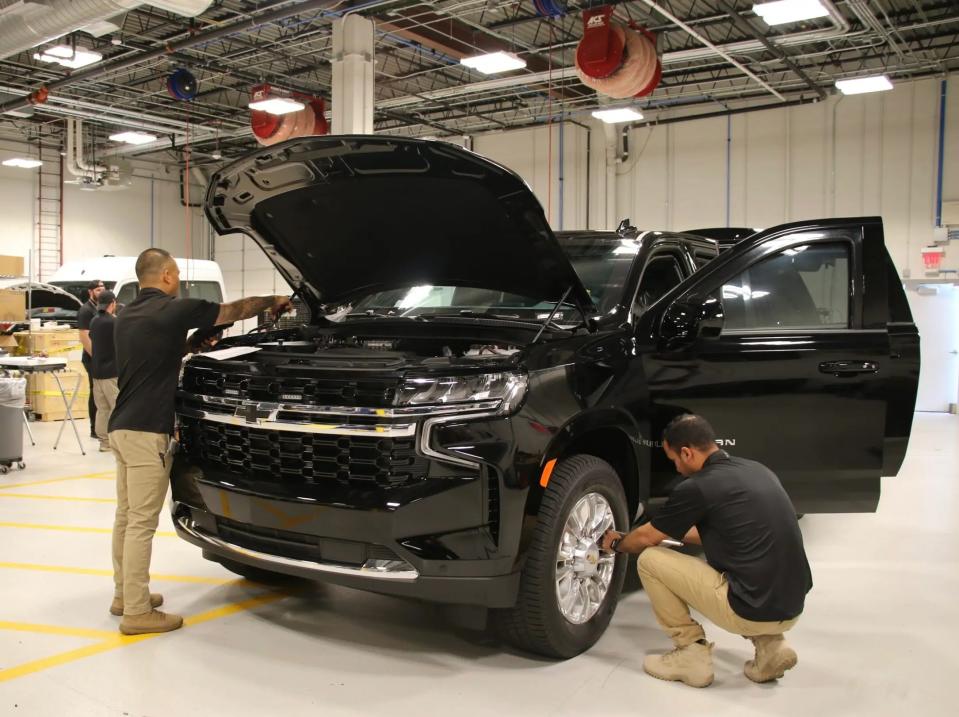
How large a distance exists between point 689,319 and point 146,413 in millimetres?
2391

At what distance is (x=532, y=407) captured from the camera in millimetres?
3117

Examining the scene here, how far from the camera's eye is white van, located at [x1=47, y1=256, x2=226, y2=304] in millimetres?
13484

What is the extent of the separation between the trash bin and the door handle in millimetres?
6532

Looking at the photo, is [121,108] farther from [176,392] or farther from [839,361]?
[839,361]

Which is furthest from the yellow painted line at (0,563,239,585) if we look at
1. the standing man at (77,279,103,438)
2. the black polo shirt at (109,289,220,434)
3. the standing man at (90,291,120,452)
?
the standing man at (77,279,103,438)

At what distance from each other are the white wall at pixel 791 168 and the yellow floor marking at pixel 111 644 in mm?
13227

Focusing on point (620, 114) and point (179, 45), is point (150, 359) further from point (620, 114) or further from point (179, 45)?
point (620, 114)

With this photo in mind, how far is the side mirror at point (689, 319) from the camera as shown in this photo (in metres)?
3.78

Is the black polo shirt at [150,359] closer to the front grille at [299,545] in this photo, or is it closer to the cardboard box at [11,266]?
the front grille at [299,545]

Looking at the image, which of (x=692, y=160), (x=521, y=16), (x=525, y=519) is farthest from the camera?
(x=692, y=160)

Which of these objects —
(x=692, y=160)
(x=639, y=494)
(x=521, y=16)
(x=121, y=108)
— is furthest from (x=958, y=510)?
(x=121, y=108)

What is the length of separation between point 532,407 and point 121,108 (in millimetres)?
17998

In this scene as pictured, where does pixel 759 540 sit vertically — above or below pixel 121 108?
→ below

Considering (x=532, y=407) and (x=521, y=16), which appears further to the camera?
(x=521, y=16)
